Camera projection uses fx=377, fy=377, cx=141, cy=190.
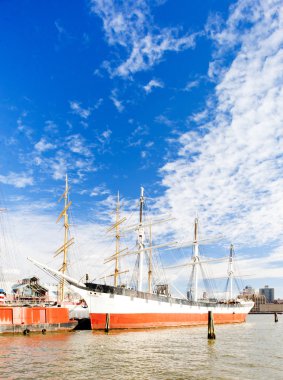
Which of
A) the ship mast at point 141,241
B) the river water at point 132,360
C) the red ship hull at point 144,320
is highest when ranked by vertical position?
the ship mast at point 141,241

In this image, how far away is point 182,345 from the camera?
102 ft

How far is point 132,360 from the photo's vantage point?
76.1 feet

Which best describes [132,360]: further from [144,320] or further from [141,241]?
[141,241]

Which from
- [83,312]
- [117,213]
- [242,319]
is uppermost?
[117,213]

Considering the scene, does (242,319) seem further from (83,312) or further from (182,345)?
(182,345)

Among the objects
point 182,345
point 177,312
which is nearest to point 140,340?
point 182,345

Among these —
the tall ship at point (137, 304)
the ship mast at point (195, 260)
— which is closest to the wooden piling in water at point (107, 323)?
the tall ship at point (137, 304)

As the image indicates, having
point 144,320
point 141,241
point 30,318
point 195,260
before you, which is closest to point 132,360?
point 30,318

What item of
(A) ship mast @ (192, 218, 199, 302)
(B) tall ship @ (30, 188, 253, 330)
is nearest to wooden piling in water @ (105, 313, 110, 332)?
(B) tall ship @ (30, 188, 253, 330)

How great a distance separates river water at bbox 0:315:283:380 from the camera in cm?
1909

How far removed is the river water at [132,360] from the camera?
62.6 feet

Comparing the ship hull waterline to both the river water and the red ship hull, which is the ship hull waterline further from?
the river water

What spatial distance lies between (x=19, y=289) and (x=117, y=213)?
20476 millimetres

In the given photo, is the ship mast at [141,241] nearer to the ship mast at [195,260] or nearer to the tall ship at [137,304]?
the tall ship at [137,304]
